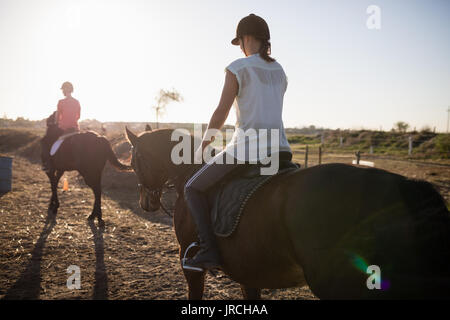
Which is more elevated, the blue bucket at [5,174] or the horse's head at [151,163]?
the horse's head at [151,163]

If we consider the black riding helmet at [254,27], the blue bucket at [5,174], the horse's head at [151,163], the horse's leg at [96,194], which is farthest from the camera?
the blue bucket at [5,174]

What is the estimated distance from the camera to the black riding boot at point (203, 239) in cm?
255

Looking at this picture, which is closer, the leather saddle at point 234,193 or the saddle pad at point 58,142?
the leather saddle at point 234,193

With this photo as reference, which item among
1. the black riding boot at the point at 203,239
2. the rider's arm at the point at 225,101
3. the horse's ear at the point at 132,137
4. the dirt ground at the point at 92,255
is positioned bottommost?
the dirt ground at the point at 92,255

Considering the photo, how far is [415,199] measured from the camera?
1.73m

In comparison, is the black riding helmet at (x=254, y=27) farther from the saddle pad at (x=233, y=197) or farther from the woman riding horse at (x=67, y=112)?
the woman riding horse at (x=67, y=112)

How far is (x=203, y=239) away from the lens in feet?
8.50

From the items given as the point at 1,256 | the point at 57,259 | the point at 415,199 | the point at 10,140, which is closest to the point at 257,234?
the point at 415,199

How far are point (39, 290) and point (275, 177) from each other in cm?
386

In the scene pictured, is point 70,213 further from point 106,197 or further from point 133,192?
point 133,192

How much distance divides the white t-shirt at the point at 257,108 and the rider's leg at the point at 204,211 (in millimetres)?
226

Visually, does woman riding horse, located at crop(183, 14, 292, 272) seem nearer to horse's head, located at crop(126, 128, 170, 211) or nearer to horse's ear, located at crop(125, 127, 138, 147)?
horse's head, located at crop(126, 128, 170, 211)

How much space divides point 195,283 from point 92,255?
332cm

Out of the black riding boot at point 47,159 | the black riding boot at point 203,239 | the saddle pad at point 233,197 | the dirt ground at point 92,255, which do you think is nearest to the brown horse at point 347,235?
the saddle pad at point 233,197
